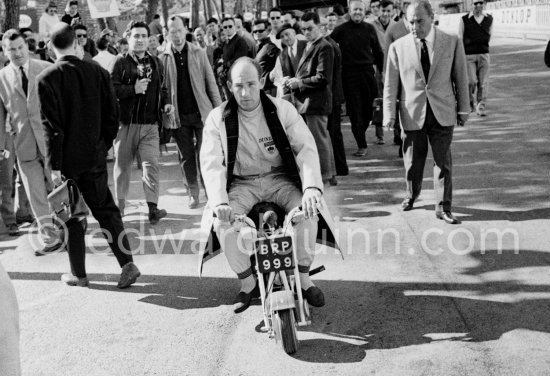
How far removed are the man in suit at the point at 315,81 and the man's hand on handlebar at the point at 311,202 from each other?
401 cm

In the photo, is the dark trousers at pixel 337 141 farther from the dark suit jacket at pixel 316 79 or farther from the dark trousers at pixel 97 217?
the dark trousers at pixel 97 217

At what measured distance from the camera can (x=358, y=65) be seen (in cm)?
1103

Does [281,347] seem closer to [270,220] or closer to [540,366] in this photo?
[270,220]

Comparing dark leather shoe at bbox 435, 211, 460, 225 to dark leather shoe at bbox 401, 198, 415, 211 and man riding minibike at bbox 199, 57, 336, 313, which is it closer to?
dark leather shoe at bbox 401, 198, 415, 211

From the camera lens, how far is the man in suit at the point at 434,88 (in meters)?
7.41

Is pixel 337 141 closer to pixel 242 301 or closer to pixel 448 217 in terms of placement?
pixel 448 217

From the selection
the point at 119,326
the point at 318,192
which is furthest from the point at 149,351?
the point at 318,192

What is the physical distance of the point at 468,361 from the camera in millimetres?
4398

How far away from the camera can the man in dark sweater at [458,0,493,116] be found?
13172 mm

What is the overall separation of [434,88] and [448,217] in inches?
53.9

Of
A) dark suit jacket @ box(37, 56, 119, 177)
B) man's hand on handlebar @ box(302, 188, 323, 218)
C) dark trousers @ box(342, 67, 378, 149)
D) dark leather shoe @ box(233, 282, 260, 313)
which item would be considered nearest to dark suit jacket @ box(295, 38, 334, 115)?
dark trousers @ box(342, 67, 378, 149)

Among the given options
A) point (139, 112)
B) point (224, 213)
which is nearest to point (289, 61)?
point (139, 112)

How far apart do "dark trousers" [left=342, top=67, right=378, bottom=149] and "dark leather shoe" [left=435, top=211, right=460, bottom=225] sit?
152 inches

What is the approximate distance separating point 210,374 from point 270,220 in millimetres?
1084
